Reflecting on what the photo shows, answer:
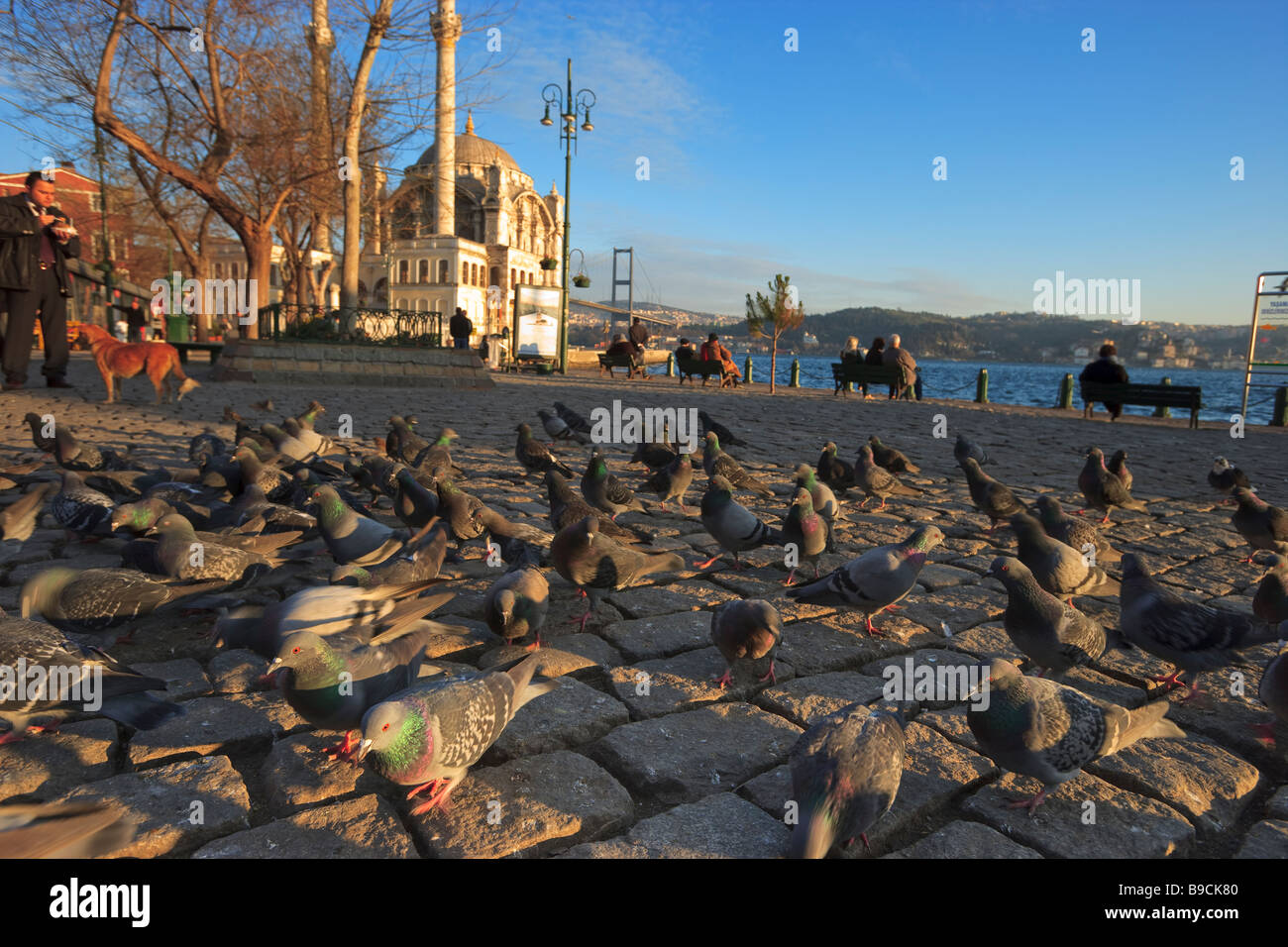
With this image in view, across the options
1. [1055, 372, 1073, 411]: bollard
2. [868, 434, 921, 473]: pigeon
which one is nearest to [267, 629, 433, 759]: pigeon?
[868, 434, 921, 473]: pigeon

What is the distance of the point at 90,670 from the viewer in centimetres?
253

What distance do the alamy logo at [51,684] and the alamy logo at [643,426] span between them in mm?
6354

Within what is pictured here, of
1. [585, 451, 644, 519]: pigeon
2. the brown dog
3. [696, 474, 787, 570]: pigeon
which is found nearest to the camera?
[696, 474, 787, 570]: pigeon

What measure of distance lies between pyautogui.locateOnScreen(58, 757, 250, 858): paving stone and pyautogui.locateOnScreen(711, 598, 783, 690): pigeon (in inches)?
77.4

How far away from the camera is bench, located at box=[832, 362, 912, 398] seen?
20891 millimetres

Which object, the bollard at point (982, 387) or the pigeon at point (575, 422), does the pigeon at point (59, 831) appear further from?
the bollard at point (982, 387)

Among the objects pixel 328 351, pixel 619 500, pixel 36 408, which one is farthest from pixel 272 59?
pixel 619 500

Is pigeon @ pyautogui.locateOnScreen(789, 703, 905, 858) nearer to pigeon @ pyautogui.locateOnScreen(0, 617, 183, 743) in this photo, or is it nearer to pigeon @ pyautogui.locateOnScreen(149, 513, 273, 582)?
pigeon @ pyautogui.locateOnScreen(0, 617, 183, 743)

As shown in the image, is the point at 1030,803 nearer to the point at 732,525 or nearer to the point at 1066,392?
the point at 732,525

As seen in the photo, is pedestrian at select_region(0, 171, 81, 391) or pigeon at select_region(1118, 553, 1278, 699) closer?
pigeon at select_region(1118, 553, 1278, 699)

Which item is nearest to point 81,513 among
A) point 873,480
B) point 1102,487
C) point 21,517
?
point 21,517

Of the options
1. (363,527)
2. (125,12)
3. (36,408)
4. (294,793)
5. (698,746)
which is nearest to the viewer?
(294,793)
